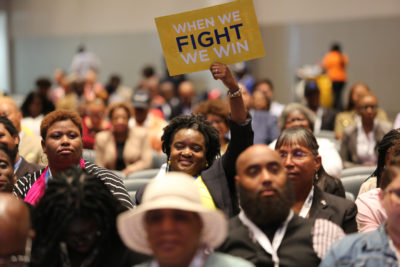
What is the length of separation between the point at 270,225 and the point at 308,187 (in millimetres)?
689

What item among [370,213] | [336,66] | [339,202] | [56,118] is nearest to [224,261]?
[339,202]

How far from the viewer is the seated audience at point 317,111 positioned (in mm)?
9156

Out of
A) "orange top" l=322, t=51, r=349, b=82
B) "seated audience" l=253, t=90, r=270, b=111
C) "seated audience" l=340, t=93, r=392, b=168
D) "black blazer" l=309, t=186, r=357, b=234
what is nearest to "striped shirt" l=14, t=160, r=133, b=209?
"black blazer" l=309, t=186, r=357, b=234

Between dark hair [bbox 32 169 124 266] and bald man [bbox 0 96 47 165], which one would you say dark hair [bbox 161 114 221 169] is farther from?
bald man [bbox 0 96 47 165]

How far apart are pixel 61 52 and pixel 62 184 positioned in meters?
15.2

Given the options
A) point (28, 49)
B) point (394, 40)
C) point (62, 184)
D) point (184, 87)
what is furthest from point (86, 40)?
point (62, 184)

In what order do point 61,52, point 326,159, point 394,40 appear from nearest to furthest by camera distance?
point 326,159 → point 394,40 → point 61,52

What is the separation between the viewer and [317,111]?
9352 mm

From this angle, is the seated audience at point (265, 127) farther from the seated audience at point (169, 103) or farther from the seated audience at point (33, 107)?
the seated audience at point (169, 103)

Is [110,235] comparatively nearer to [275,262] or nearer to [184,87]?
[275,262]

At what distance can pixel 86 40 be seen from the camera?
56.5 feet

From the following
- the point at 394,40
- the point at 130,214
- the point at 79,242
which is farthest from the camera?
the point at 394,40

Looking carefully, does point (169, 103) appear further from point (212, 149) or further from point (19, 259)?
point (19, 259)

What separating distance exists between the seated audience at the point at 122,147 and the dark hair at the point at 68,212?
3.75 metres
